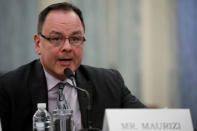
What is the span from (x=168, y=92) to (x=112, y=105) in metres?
3.05

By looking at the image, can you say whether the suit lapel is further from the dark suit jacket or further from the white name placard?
the white name placard

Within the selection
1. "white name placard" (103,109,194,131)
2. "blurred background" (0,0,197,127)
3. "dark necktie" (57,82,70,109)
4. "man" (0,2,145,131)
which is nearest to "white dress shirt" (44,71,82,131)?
"man" (0,2,145,131)

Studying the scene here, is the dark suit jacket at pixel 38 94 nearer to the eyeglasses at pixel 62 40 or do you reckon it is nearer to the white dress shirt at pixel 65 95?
the white dress shirt at pixel 65 95

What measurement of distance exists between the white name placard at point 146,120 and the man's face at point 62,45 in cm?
66

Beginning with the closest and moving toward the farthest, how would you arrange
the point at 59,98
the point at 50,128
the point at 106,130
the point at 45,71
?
1. the point at 106,130
2. the point at 50,128
3. the point at 59,98
4. the point at 45,71

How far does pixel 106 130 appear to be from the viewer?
1.56 metres

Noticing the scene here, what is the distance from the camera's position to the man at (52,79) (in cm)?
214

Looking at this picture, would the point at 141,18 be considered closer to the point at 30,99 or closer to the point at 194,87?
the point at 194,87

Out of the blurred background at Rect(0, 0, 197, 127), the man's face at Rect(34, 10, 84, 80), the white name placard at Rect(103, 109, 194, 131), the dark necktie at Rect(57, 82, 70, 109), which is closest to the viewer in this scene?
the white name placard at Rect(103, 109, 194, 131)

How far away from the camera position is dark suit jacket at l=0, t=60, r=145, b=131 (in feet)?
7.14

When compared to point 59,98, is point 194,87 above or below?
below

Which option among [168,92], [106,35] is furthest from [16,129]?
[168,92]

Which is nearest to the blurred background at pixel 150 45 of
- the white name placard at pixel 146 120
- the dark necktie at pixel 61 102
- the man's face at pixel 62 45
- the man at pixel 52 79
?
the man at pixel 52 79

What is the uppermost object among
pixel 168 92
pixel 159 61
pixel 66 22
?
pixel 66 22
